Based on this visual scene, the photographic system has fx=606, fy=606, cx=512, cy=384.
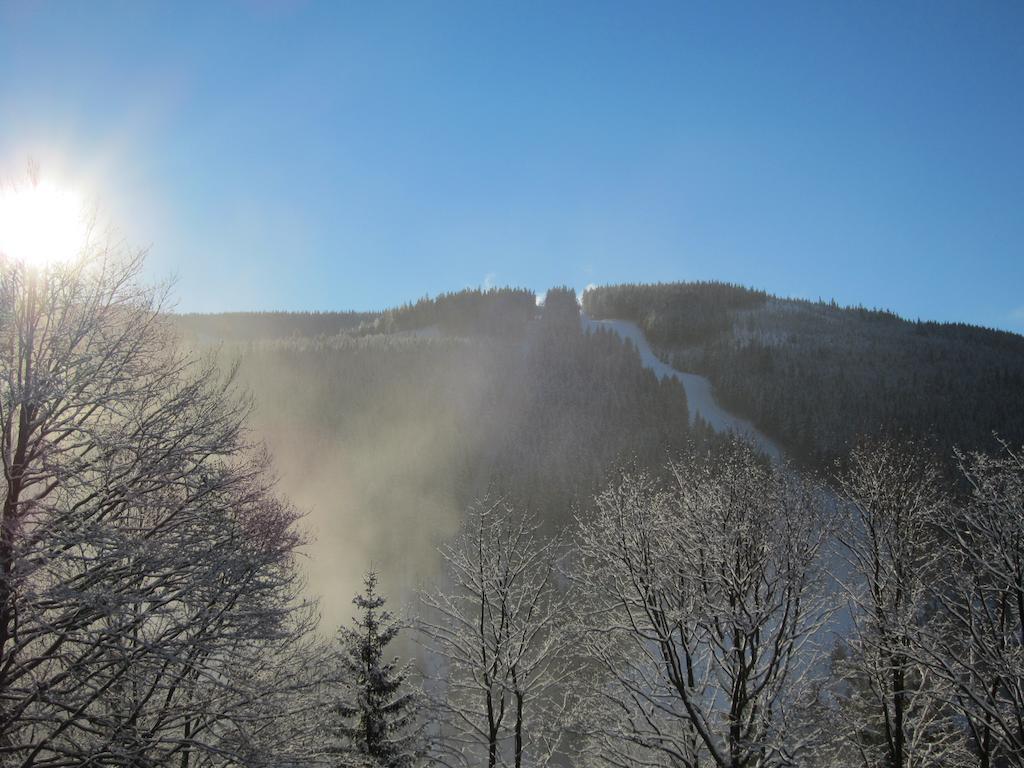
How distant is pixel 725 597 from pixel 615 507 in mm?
2908

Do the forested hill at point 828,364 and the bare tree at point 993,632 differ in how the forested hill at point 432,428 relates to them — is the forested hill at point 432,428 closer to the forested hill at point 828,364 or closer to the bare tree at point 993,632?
the forested hill at point 828,364

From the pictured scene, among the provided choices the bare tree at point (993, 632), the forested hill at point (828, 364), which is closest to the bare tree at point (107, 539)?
the bare tree at point (993, 632)

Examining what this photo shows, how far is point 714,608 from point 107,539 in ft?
32.6

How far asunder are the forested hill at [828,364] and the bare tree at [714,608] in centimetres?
5672

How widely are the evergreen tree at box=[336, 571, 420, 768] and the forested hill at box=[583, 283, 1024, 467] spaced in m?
61.3

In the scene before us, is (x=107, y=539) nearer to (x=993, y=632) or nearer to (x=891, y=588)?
(x=891, y=588)

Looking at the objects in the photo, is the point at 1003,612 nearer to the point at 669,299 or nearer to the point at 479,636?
the point at 479,636

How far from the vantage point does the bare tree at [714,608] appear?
11.5 metres

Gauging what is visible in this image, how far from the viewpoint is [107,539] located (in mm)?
6809

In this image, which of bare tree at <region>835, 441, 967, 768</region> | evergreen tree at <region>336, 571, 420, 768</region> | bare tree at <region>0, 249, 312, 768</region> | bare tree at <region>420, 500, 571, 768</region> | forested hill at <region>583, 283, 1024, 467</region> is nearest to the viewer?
bare tree at <region>0, 249, 312, 768</region>

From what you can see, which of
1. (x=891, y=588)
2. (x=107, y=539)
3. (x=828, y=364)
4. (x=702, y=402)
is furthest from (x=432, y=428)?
(x=107, y=539)

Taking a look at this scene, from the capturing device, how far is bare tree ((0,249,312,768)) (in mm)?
6340

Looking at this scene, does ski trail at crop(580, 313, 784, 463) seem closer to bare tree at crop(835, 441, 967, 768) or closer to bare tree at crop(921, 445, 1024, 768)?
bare tree at crop(835, 441, 967, 768)

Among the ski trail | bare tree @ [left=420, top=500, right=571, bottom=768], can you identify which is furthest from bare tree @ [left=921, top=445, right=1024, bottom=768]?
the ski trail
